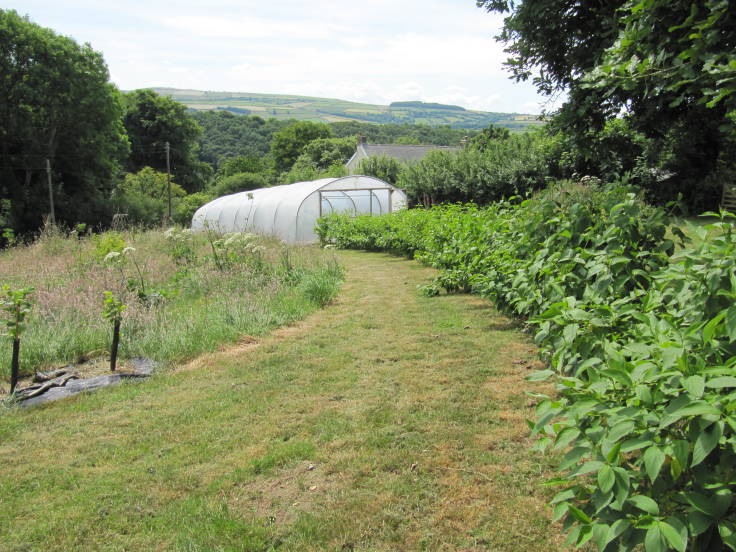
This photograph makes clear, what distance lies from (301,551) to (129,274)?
7003mm

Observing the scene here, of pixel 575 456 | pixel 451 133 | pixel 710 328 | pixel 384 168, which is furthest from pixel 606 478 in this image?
pixel 451 133

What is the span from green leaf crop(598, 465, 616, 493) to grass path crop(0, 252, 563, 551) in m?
0.99

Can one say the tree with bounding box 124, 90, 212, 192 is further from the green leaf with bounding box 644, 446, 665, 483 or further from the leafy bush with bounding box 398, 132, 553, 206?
the green leaf with bounding box 644, 446, 665, 483

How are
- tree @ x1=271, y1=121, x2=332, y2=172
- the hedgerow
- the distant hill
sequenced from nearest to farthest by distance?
1. the hedgerow
2. tree @ x1=271, y1=121, x2=332, y2=172
3. the distant hill

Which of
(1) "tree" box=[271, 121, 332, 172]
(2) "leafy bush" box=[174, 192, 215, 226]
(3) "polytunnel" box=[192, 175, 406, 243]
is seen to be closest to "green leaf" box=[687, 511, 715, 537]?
(3) "polytunnel" box=[192, 175, 406, 243]

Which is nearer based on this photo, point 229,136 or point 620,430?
point 620,430

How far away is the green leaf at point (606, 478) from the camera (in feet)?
5.30

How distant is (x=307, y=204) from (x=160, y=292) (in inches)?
539

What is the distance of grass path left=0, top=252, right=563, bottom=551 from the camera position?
2633 millimetres

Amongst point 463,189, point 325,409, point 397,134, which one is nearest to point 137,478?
point 325,409

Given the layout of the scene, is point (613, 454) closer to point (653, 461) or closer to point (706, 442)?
point (653, 461)

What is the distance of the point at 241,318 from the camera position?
21.5ft

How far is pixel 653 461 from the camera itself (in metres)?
1.56

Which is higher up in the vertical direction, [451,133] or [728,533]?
[451,133]
